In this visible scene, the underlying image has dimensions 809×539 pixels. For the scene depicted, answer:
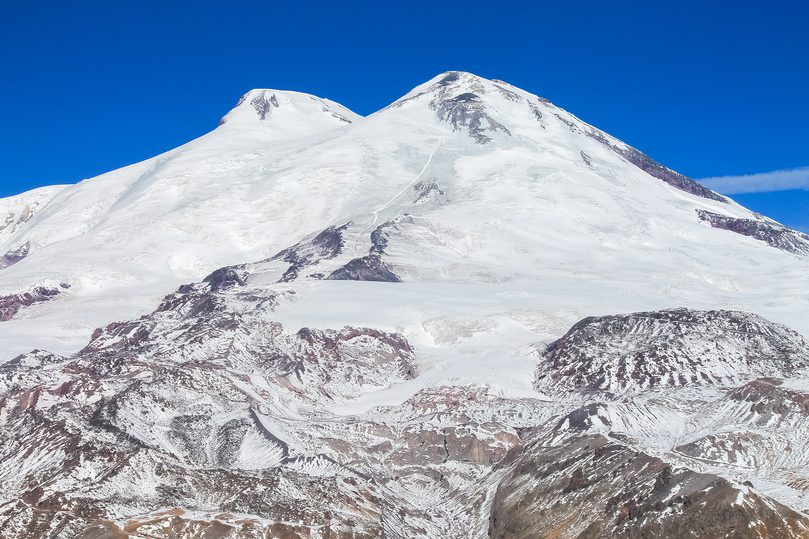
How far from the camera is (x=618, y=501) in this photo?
70188 mm

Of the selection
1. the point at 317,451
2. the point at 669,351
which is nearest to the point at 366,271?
the point at 669,351

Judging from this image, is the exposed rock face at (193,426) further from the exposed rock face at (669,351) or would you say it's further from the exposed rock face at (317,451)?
the exposed rock face at (669,351)

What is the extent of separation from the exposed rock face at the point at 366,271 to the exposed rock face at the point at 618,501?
328 ft

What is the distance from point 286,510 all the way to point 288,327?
71.6 metres

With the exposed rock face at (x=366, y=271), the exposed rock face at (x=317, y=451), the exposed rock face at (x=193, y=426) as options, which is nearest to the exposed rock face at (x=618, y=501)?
the exposed rock face at (x=317, y=451)

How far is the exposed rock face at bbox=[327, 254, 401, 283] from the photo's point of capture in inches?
7338

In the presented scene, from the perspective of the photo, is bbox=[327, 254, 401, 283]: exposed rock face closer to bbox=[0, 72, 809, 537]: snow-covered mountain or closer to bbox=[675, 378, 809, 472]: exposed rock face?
bbox=[0, 72, 809, 537]: snow-covered mountain

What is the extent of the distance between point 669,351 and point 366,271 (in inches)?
3030

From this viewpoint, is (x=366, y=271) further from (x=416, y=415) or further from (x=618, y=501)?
(x=618, y=501)

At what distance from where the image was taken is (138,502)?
7056 centimetres

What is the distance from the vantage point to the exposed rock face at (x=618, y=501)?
62.4 metres

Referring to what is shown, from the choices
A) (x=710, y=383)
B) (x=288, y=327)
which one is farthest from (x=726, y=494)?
(x=288, y=327)

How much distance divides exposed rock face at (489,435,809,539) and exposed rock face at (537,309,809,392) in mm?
35854

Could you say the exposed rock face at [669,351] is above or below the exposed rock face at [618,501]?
above
